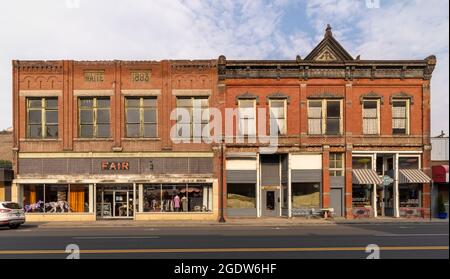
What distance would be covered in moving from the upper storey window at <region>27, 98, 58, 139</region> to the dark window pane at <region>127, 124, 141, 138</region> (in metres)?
5.01

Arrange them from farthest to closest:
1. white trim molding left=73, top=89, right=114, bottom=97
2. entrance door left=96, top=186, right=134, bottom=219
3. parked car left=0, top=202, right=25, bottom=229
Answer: white trim molding left=73, top=89, right=114, bottom=97 → entrance door left=96, top=186, right=134, bottom=219 → parked car left=0, top=202, right=25, bottom=229

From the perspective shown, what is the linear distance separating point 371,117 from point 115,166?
18256 mm

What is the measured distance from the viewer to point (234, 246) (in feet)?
36.1

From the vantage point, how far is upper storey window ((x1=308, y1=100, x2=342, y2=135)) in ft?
79.9

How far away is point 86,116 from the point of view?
24219 millimetres

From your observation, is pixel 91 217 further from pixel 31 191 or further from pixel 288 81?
pixel 288 81

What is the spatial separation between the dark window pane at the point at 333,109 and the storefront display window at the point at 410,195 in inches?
271

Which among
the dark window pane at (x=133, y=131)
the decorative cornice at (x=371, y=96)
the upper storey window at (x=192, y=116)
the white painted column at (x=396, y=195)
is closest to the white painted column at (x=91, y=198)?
the dark window pane at (x=133, y=131)

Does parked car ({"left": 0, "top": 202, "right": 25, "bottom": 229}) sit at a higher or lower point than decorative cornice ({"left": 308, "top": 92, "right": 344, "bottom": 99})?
lower

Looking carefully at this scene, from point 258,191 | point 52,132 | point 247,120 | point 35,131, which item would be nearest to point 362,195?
point 258,191

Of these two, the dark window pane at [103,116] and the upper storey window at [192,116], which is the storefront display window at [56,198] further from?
the upper storey window at [192,116]

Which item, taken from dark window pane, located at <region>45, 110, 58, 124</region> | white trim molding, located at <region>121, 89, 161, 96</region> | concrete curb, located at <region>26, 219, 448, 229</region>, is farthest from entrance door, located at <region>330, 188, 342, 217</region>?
dark window pane, located at <region>45, 110, 58, 124</region>

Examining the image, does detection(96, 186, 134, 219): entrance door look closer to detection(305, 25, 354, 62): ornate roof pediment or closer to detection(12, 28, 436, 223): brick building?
detection(12, 28, 436, 223): brick building
